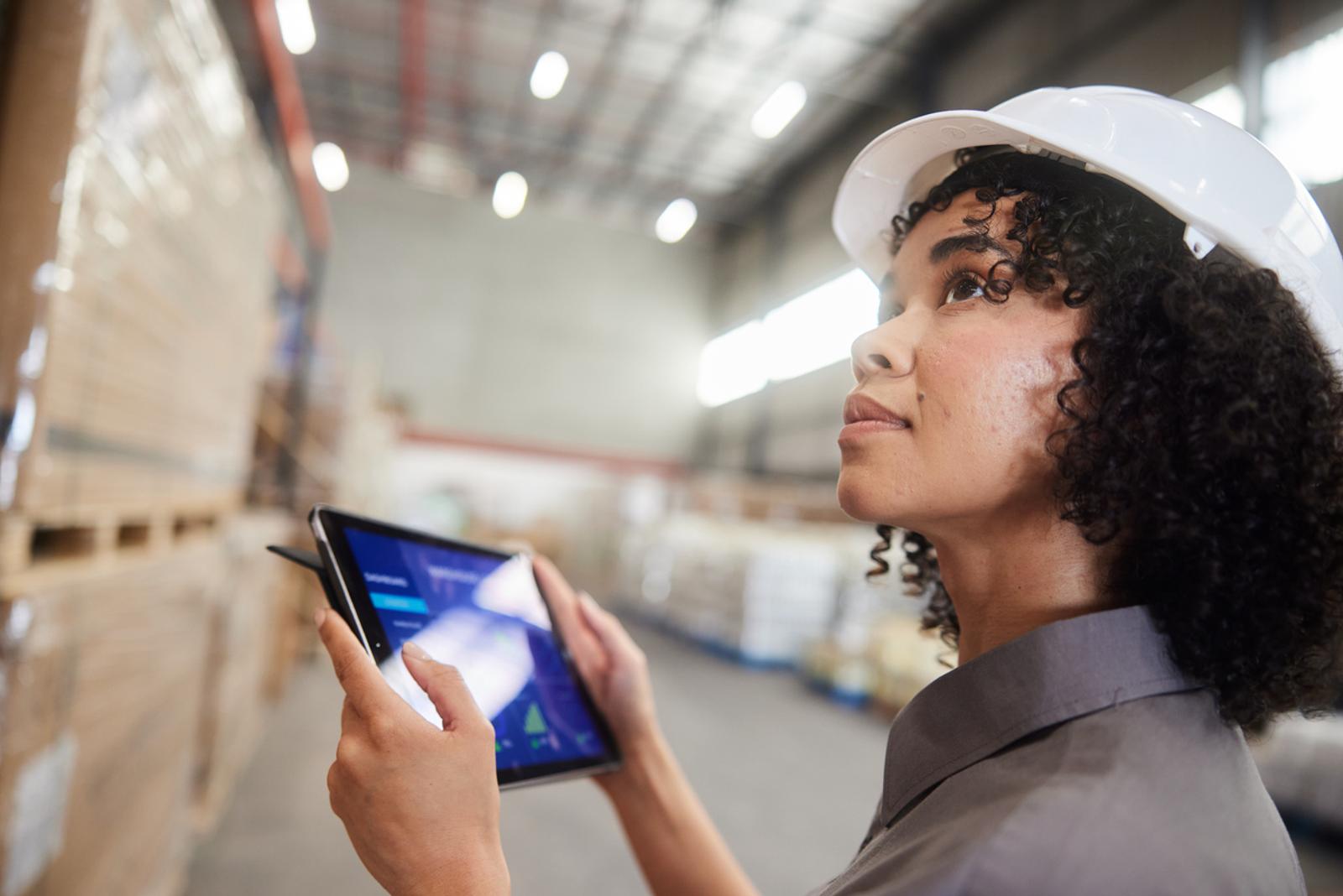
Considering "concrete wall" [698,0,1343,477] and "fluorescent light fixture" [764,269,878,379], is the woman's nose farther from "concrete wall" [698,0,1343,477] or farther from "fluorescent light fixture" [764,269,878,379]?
"fluorescent light fixture" [764,269,878,379]

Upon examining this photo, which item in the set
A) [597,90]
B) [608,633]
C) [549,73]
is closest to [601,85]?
[597,90]

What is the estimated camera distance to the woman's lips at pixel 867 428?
3.53 feet

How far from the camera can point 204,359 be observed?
274 cm

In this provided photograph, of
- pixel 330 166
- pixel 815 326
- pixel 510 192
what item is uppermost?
pixel 510 192

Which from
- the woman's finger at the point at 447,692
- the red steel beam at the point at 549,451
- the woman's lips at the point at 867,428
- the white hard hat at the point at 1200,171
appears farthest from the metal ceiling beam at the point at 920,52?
the woman's finger at the point at 447,692

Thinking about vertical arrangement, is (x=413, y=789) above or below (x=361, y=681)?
below

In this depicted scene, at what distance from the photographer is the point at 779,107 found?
12.4 meters

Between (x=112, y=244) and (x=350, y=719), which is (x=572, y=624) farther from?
(x=112, y=244)

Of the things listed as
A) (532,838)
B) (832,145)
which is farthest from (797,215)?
(532,838)

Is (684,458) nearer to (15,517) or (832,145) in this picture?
(832,145)

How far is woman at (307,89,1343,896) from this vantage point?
0.85 meters

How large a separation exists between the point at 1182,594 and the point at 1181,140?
51 centimetres

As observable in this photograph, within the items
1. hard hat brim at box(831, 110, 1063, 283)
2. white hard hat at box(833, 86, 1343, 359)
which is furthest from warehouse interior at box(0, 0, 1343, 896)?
white hard hat at box(833, 86, 1343, 359)

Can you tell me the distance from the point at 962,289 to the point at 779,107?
12272 mm
